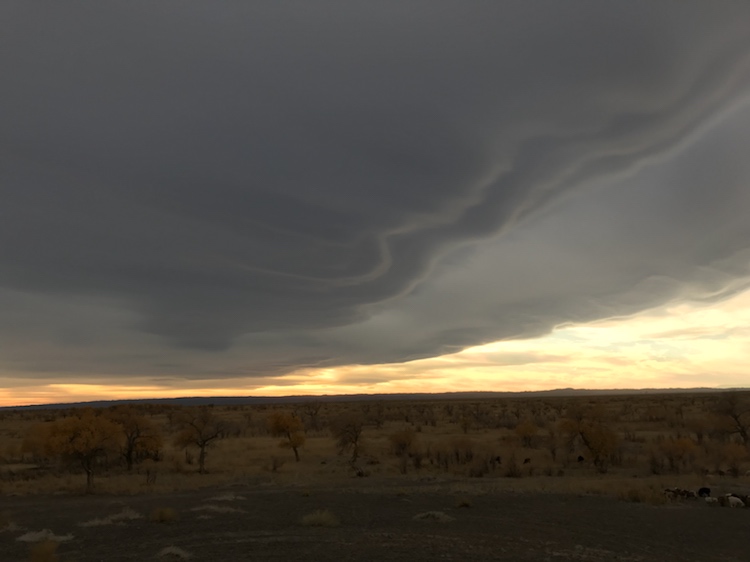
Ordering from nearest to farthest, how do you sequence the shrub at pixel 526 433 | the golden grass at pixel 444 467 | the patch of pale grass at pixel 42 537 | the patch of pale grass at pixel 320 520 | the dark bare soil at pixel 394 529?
the dark bare soil at pixel 394 529 < the patch of pale grass at pixel 42 537 < the patch of pale grass at pixel 320 520 < the golden grass at pixel 444 467 < the shrub at pixel 526 433

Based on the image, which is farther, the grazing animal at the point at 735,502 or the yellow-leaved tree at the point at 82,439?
the yellow-leaved tree at the point at 82,439

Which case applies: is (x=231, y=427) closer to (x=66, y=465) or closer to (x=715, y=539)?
(x=66, y=465)

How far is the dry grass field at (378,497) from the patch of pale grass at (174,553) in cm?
6

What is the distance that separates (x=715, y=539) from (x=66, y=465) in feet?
135

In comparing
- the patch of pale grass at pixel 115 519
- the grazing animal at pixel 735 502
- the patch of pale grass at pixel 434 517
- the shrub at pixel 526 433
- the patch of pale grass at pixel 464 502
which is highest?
the shrub at pixel 526 433

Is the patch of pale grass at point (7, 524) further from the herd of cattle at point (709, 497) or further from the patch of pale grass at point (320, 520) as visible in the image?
the herd of cattle at point (709, 497)

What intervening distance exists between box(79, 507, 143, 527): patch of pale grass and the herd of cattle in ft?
75.4

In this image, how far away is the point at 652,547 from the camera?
18031mm

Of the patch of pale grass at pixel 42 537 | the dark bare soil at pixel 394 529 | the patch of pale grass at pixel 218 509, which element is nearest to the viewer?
the dark bare soil at pixel 394 529

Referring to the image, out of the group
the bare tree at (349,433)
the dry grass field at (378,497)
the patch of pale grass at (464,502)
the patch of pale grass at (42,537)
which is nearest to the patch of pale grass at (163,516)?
the dry grass field at (378,497)

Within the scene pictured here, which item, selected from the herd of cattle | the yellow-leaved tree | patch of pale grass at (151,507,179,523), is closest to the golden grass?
the herd of cattle

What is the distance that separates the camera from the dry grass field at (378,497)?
1811 centimetres

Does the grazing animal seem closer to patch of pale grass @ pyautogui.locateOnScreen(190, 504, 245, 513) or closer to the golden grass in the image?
the golden grass

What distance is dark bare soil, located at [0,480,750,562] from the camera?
56.6ft
